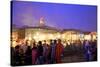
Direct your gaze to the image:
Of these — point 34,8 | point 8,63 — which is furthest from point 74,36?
point 8,63

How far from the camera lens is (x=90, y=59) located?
2.71 metres

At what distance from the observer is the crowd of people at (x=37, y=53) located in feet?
7.92

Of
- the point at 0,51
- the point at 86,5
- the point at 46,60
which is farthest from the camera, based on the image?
the point at 86,5

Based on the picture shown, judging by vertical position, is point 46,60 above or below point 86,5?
below

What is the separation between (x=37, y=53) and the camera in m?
2.49

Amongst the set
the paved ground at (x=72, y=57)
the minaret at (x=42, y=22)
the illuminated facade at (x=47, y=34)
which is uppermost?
the minaret at (x=42, y=22)

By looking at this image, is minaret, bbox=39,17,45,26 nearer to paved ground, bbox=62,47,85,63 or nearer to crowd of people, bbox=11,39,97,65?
crowd of people, bbox=11,39,97,65

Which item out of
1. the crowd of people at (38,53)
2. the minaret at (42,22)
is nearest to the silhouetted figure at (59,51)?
the crowd of people at (38,53)

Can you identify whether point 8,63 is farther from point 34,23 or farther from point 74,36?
point 74,36

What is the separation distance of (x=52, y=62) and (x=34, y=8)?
2.33 feet

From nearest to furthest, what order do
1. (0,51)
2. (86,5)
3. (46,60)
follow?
(0,51) < (46,60) < (86,5)

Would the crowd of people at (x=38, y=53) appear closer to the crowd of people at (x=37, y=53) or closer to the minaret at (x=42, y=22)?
the crowd of people at (x=37, y=53)

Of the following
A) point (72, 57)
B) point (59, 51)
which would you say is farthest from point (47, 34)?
point (72, 57)

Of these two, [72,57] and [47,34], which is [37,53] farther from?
[72,57]
